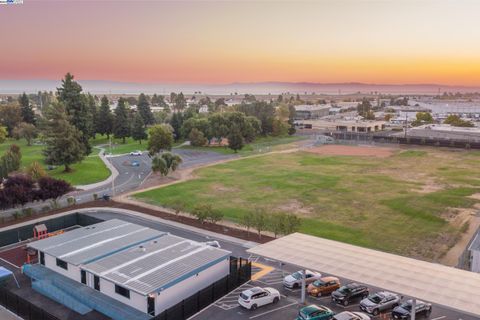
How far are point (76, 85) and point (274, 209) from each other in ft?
170

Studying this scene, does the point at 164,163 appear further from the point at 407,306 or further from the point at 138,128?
the point at 407,306

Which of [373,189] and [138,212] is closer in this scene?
[138,212]

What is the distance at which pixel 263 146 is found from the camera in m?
117

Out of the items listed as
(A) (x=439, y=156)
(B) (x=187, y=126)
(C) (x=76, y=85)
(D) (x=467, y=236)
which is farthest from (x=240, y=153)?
(D) (x=467, y=236)

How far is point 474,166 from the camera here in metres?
83.0

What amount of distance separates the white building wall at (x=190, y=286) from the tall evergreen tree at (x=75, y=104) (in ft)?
191

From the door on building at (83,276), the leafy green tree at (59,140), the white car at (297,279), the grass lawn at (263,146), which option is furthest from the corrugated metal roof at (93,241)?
the grass lawn at (263,146)

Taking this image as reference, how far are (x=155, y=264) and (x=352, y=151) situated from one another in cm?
8563

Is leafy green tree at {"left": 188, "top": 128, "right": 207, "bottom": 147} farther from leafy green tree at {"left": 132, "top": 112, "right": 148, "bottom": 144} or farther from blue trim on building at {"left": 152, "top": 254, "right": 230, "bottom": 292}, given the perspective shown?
blue trim on building at {"left": 152, "top": 254, "right": 230, "bottom": 292}

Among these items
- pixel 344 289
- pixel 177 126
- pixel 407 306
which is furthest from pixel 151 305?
pixel 177 126

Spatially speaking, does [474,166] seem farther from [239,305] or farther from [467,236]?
[239,305]

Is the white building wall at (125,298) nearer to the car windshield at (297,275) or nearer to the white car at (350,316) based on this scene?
the car windshield at (297,275)

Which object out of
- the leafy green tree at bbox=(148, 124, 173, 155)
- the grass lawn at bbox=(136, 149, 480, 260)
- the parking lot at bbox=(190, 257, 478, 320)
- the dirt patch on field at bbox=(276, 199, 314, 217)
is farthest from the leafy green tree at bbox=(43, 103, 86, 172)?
the parking lot at bbox=(190, 257, 478, 320)

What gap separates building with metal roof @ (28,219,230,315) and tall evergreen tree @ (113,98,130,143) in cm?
8152
